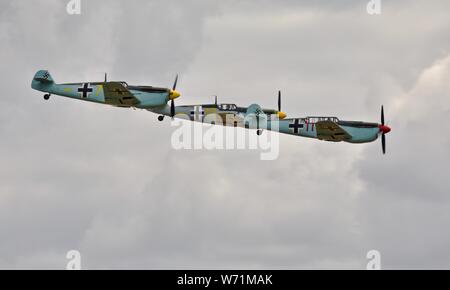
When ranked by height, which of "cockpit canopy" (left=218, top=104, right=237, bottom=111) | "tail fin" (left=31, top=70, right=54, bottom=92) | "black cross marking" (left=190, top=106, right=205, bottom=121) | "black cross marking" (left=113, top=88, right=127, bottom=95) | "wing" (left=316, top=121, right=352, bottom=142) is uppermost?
"tail fin" (left=31, top=70, right=54, bottom=92)

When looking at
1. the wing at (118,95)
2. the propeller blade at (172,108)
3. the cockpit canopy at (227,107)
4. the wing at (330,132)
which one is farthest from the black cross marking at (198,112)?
the wing at (330,132)

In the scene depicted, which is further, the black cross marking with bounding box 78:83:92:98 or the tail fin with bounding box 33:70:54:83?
the tail fin with bounding box 33:70:54:83

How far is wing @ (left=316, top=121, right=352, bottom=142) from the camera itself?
122812 mm

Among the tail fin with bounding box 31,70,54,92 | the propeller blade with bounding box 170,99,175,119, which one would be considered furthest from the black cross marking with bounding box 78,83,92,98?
the propeller blade with bounding box 170,99,175,119

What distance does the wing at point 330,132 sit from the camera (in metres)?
123

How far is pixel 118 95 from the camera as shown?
123875 millimetres

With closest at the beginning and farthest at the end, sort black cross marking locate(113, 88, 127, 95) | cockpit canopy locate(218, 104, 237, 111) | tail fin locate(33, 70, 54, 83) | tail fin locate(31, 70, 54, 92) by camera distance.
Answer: black cross marking locate(113, 88, 127, 95), tail fin locate(31, 70, 54, 92), tail fin locate(33, 70, 54, 83), cockpit canopy locate(218, 104, 237, 111)

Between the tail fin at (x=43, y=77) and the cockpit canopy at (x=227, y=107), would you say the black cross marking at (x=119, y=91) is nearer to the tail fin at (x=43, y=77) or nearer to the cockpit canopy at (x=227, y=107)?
the tail fin at (x=43, y=77)

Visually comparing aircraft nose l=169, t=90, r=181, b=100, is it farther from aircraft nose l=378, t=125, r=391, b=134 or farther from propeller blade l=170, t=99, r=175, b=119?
aircraft nose l=378, t=125, r=391, b=134

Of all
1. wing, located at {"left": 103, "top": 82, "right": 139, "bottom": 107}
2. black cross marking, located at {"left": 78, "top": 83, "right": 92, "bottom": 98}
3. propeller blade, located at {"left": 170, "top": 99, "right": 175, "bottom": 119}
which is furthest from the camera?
propeller blade, located at {"left": 170, "top": 99, "right": 175, "bottom": 119}

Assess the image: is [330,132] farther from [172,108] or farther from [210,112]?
[172,108]

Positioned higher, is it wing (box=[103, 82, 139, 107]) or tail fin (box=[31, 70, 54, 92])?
tail fin (box=[31, 70, 54, 92])

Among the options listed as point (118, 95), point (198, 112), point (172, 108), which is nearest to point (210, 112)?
point (198, 112)
